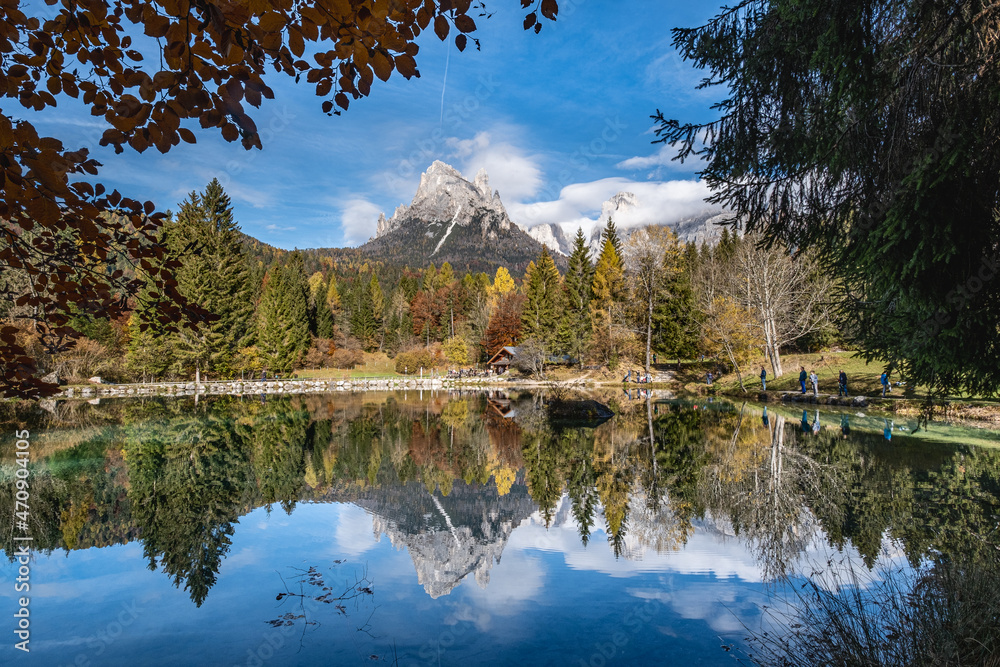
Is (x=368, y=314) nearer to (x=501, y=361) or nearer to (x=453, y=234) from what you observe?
(x=501, y=361)

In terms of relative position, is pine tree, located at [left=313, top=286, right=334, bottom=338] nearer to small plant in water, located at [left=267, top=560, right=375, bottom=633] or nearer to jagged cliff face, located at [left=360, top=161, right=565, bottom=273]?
small plant in water, located at [left=267, top=560, right=375, bottom=633]

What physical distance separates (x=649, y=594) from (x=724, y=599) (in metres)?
0.77

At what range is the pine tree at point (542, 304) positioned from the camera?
1870 inches

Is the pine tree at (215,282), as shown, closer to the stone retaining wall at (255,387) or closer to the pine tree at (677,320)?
the stone retaining wall at (255,387)

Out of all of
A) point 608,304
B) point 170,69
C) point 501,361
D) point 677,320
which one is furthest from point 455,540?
point 501,361

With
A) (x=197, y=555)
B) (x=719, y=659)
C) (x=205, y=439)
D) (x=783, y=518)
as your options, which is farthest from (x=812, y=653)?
(x=205, y=439)

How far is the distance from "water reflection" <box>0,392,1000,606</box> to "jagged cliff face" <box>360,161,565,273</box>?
10922 cm

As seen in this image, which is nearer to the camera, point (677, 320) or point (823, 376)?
point (823, 376)

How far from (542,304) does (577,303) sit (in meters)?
3.36

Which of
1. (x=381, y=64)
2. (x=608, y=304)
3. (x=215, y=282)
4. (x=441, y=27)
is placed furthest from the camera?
(x=608, y=304)

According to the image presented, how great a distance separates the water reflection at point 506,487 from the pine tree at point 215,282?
1650 cm

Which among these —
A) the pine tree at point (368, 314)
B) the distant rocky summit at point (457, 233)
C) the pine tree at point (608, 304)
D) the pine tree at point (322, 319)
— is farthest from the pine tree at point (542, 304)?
the distant rocky summit at point (457, 233)

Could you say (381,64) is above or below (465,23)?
below

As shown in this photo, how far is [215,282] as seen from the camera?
34219 mm
